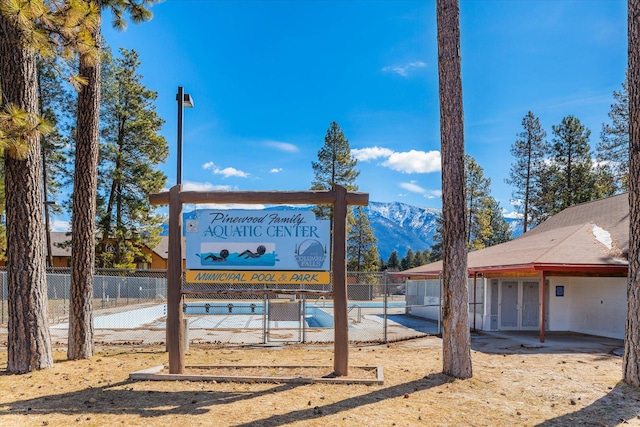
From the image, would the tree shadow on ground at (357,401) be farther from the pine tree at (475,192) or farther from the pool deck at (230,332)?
the pine tree at (475,192)

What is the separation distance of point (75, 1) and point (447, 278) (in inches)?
277

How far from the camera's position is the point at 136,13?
969 cm

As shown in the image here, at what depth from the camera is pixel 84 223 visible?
875 centimetres

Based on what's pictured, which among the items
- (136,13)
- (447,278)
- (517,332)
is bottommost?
(517,332)

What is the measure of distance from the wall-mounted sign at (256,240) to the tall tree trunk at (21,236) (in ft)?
7.94

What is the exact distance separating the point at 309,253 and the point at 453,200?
2532 mm

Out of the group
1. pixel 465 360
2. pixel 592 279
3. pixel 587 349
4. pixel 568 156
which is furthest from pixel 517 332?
pixel 568 156

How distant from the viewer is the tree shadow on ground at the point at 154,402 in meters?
5.47

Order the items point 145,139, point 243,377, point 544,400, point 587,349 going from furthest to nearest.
Answer: point 145,139 → point 587,349 → point 243,377 → point 544,400

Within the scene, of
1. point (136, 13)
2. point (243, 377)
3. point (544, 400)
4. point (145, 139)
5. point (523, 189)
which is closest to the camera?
point (544, 400)

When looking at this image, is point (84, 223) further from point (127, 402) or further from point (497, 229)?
point (497, 229)

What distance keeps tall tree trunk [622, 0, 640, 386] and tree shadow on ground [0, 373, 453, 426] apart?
3.25 meters

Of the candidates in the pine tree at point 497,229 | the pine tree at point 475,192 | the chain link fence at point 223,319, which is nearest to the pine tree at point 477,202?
the pine tree at point 475,192

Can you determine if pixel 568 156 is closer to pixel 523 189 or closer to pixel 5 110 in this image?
pixel 523 189
